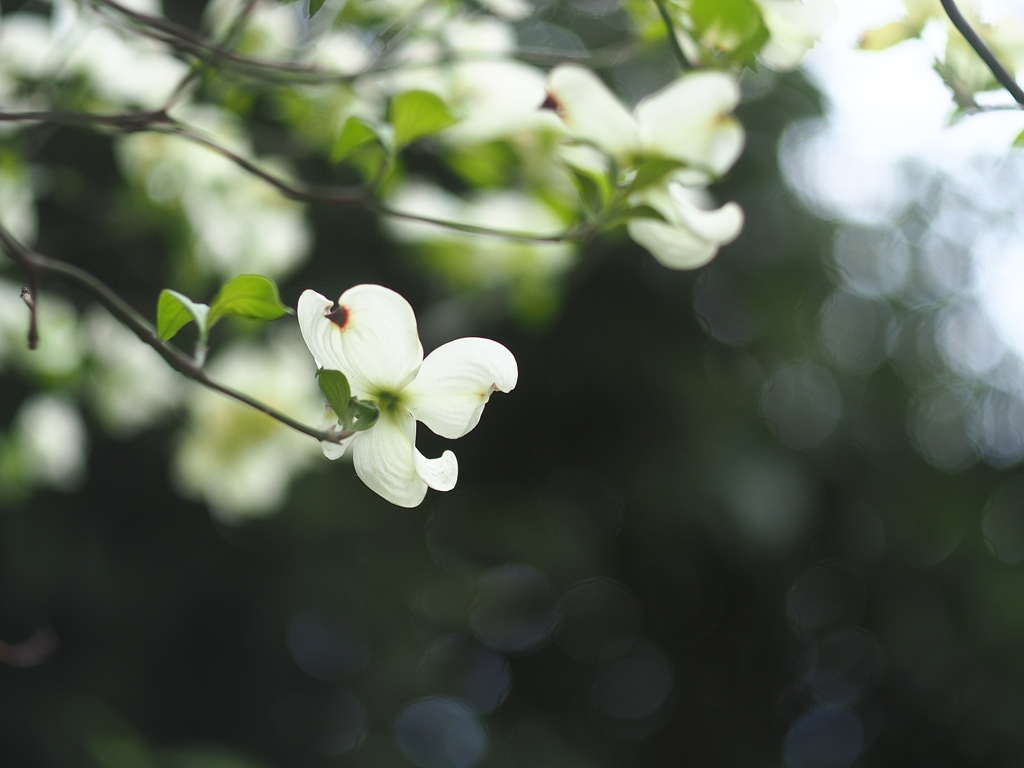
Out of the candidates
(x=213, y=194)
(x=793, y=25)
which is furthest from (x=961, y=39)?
(x=213, y=194)

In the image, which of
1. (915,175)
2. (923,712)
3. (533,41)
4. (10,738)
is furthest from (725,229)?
(923,712)

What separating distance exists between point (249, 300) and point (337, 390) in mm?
49

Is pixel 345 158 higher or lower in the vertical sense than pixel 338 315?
lower

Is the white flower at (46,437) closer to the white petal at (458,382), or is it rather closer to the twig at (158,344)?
the twig at (158,344)

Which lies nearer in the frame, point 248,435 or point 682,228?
→ point 682,228

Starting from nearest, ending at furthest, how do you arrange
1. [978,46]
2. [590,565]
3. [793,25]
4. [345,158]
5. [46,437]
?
Answer: [978,46] < [793,25] < [345,158] < [46,437] < [590,565]

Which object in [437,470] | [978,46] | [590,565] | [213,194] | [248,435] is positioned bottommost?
[590,565]

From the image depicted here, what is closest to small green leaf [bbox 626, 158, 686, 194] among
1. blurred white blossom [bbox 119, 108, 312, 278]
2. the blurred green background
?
blurred white blossom [bbox 119, 108, 312, 278]

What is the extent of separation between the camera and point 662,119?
0.98 feet

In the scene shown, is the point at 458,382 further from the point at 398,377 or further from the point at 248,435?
the point at 248,435

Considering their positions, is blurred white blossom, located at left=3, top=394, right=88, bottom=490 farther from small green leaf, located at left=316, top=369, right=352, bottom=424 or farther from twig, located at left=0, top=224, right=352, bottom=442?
small green leaf, located at left=316, top=369, right=352, bottom=424

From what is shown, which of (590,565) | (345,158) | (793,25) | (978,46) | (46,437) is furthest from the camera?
(590,565)

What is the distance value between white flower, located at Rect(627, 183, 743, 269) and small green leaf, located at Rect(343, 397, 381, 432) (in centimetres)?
13

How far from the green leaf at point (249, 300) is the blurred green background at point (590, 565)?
0.93m
